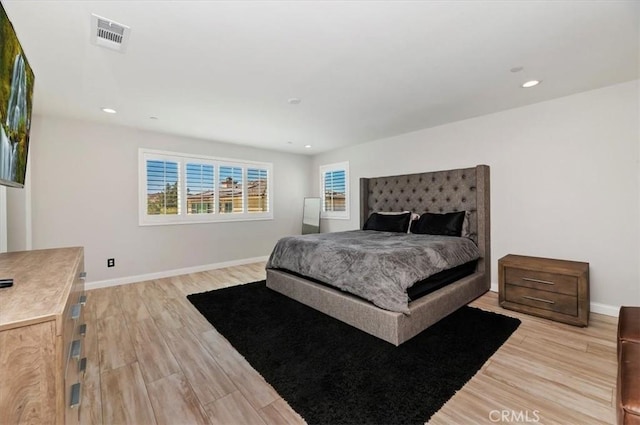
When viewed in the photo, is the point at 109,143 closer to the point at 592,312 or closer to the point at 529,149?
the point at 529,149

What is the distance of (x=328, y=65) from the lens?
2.24 m

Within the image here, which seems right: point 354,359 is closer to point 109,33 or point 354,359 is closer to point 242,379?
point 242,379

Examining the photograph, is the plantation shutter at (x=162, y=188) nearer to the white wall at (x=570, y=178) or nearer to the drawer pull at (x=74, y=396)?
the drawer pull at (x=74, y=396)

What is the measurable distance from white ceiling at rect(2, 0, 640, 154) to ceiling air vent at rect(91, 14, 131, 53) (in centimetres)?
5

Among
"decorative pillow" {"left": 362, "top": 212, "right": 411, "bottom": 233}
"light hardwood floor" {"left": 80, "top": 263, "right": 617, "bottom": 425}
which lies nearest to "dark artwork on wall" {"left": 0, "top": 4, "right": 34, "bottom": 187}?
"light hardwood floor" {"left": 80, "top": 263, "right": 617, "bottom": 425}

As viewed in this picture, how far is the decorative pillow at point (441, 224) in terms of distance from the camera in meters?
3.55

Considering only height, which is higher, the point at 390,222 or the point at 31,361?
the point at 390,222

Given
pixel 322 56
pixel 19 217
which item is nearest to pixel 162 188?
pixel 19 217

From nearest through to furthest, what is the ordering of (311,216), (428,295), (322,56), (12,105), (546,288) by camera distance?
1. (12,105)
2. (322,56)
3. (428,295)
4. (546,288)
5. (311,216)

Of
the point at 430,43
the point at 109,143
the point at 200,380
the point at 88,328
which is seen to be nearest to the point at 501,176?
the point at 430,43

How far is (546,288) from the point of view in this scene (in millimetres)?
2654

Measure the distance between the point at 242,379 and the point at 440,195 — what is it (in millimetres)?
3424

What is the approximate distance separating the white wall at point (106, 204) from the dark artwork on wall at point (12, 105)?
2.17 meters

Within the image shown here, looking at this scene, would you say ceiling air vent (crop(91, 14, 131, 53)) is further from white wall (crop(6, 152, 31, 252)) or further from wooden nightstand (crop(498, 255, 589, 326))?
wooden nightstand (crop(498, 255, 589, 326))
